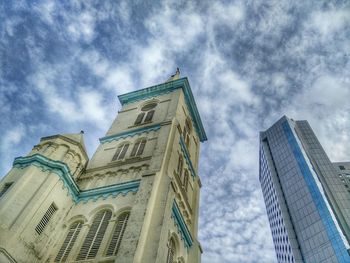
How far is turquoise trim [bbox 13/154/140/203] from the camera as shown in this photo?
16383mm

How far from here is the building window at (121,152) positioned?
21.0 metres

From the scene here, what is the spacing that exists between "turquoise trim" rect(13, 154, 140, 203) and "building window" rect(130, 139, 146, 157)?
405 centimetres

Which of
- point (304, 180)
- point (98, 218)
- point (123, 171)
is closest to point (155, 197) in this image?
point (98, 218)

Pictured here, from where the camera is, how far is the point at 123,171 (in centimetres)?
1880

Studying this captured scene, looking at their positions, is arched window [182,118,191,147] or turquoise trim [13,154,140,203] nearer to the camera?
turquoise trim [13,154,140,203]

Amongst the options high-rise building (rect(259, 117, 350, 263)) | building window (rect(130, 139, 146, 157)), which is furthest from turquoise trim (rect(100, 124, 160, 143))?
high-rise building (rect(259, 117, 350, 263))

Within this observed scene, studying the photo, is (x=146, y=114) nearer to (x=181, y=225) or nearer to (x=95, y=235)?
(x=181, y=225)

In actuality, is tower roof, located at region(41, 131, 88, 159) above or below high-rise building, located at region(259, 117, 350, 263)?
below

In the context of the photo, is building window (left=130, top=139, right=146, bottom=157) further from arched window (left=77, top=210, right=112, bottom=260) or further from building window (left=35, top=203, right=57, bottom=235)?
building window (left=35, top=203, right=57, bottom=235)

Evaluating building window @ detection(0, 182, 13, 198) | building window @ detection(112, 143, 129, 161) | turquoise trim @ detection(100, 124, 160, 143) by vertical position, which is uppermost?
turquoise trim @ detection(100, 124, 160, 143)

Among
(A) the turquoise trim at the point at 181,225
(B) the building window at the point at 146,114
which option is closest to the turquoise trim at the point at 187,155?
(B) the building window at the point at 146,114

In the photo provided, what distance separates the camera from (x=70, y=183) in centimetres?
1697

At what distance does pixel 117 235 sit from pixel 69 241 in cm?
249

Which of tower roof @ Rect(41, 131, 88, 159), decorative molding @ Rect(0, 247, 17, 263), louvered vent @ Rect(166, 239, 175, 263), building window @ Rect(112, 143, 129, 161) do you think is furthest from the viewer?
building window @ Rect(112, 143, 129, 161)
